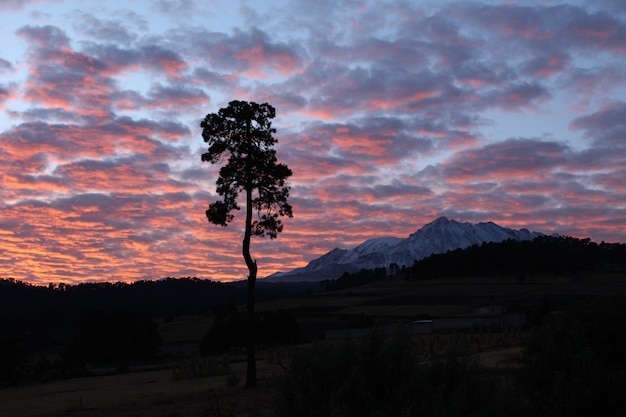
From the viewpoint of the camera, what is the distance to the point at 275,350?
150 feet

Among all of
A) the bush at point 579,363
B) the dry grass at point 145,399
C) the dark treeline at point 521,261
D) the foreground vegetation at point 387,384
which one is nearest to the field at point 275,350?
the dry grass at point 145,399

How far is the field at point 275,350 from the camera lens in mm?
22891

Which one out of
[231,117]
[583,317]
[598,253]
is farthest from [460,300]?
[583,317]

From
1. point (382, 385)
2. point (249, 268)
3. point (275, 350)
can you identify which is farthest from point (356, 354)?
point (275, 350)

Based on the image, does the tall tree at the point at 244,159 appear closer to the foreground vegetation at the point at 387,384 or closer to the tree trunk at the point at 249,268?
the tree trunk at the point at 249,268

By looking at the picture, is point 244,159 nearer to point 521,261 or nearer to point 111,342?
point 111,342

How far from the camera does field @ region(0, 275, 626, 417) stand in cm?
2289

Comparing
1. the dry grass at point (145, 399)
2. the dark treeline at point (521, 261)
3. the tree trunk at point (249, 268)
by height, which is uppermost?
the dark treeline at point (521, 261)

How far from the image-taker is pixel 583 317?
690 inches

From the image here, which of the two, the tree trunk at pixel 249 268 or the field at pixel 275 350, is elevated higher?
the tree trunk at pixel 249 268

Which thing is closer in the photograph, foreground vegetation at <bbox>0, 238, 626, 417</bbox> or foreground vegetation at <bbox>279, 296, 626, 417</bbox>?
foreground vegetation at <bbox>279, 296, 626, 417</bbox>

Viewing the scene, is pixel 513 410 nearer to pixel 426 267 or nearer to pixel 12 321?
pixel 12 321

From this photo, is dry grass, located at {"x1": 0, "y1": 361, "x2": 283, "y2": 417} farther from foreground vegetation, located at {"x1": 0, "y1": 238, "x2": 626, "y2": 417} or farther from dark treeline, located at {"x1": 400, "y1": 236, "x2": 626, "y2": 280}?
dark treeline, located at {"x1": 400, "y1": 236, "x2": 626, "y2": 280}

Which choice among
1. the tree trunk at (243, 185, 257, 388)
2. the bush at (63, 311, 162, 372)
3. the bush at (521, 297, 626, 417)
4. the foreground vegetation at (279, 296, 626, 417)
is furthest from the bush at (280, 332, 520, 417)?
the bush at (63, 311, 162, 372)
